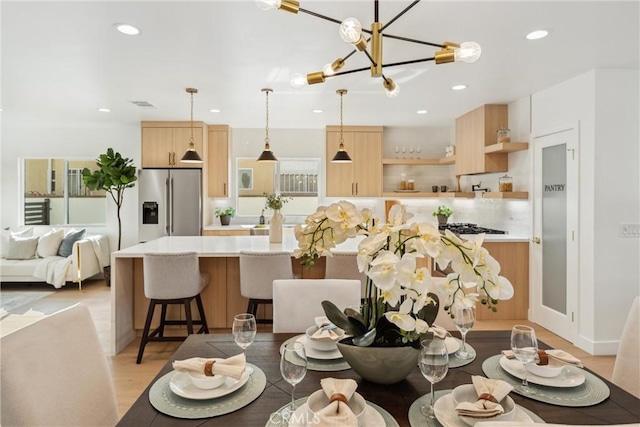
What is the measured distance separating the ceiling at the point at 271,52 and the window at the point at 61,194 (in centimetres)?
152

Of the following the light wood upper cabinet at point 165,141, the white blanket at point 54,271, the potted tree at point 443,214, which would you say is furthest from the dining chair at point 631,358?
the white blanket at point 54,271

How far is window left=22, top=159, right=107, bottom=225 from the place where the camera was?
627 centimetres

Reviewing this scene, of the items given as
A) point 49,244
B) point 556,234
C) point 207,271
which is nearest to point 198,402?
point 207,271

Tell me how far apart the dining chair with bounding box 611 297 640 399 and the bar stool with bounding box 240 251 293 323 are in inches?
81.3

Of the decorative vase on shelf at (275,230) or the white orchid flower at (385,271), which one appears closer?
the white orchid flower at (385,271)

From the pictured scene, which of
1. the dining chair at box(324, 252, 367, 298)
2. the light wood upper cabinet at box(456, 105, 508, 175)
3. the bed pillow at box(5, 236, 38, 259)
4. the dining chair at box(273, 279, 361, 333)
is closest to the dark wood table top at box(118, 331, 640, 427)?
the dining chair at box(273, 279, 361, 333)

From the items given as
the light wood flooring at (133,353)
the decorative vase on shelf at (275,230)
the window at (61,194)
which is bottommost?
the light wood flooring at (133,353)

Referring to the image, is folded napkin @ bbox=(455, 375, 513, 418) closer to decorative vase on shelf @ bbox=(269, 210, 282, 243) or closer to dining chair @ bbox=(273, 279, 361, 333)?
dining chair @ bbox=(273, 279, 361, 333)

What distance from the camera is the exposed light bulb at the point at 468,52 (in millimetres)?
1822

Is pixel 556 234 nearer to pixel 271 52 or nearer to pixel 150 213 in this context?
pixel 271 52

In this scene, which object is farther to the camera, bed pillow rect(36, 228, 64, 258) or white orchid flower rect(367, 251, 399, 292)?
bed pillow rect(36, 228, 64, 258)

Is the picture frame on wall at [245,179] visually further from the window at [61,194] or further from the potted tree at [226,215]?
the window at [61,194]

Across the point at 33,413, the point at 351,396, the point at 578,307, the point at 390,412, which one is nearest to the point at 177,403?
the point at 33,413

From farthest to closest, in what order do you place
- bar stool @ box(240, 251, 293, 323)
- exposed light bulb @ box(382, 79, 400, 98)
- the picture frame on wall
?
the picture frame on wall
bar stool @ box(240, 251, 293, 323)
exposed light bulb @ box(382, 79, 400, 98)
